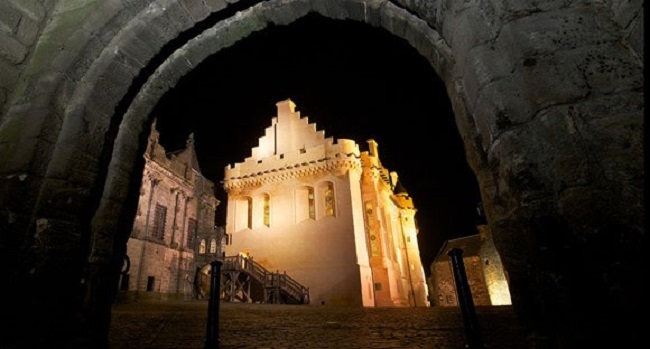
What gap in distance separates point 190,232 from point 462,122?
2762 cm

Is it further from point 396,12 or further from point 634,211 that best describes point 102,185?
point 634,211

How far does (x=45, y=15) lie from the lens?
3094 millimetres

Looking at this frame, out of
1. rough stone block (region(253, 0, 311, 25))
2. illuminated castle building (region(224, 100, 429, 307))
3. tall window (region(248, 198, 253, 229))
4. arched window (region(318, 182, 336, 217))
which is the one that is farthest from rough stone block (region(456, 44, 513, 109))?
tall window (region(248, 198, 253, 229))

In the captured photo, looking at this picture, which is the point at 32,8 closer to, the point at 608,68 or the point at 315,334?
the point at 608,68

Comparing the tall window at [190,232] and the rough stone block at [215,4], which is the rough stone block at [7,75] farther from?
the tall window at [190,232]

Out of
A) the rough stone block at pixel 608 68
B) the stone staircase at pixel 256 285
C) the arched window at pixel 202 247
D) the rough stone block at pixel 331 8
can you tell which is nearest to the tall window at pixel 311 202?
the stone staircase at pixel 256 285

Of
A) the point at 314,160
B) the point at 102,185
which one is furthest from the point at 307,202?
the point at 102,185

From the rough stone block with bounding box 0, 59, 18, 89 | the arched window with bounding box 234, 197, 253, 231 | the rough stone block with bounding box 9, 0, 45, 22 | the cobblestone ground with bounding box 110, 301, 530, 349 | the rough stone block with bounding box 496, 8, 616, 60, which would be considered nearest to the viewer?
the rough stone block with bounding box 496, 8, 616, 60

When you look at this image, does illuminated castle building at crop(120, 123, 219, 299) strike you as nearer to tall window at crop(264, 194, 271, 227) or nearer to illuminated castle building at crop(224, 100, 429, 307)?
illuminated castle building at crop(224, 100, 429, 307)

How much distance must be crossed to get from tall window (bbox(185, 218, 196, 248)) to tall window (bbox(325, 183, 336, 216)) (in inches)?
469


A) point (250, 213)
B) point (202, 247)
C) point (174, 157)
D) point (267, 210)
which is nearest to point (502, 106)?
point (267, 210)

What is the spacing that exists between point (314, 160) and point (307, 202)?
11.1ft

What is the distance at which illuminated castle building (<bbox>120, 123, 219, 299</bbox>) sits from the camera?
20766 millimetres

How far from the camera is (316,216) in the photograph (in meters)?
23.9
